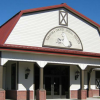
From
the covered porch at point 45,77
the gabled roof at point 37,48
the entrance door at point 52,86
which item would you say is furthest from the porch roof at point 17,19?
the entrance door at point 52,86

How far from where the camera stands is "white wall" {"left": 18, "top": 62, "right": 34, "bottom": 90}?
814 inches

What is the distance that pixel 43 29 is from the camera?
2131 cm

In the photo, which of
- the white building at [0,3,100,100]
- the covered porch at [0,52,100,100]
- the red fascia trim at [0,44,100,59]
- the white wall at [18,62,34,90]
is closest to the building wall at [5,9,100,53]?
the white building at [0,3,100,100]

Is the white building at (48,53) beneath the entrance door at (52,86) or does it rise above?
above

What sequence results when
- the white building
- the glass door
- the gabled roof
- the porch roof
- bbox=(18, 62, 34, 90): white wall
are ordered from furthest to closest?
the glass door, bbox=(18, 62, 34, 90): white wall, the white building, the porch roof, the gabled roof

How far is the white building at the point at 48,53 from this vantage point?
64.2ft

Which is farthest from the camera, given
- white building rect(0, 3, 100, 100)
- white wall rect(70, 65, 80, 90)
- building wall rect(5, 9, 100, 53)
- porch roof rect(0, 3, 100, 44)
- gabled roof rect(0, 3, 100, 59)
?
white wall rect(70, 65, 80, 90)

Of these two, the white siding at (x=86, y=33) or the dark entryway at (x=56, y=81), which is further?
the white siding at (x=86, y=33)

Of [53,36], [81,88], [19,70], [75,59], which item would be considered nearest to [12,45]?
[19,70]

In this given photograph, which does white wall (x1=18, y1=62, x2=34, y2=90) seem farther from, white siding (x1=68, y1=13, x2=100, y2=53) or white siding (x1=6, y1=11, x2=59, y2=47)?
white siding (x1=68, y1=13, x2=100, y2=53)

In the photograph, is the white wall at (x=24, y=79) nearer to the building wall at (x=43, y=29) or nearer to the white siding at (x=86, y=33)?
the building wall at (x=43, y=29)

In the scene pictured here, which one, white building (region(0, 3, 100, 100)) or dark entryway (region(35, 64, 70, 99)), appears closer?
white building (region(0, 3, 100, 100))

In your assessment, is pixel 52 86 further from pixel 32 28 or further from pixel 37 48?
pixel 32 28

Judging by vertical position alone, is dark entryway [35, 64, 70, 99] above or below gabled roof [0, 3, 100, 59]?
below
